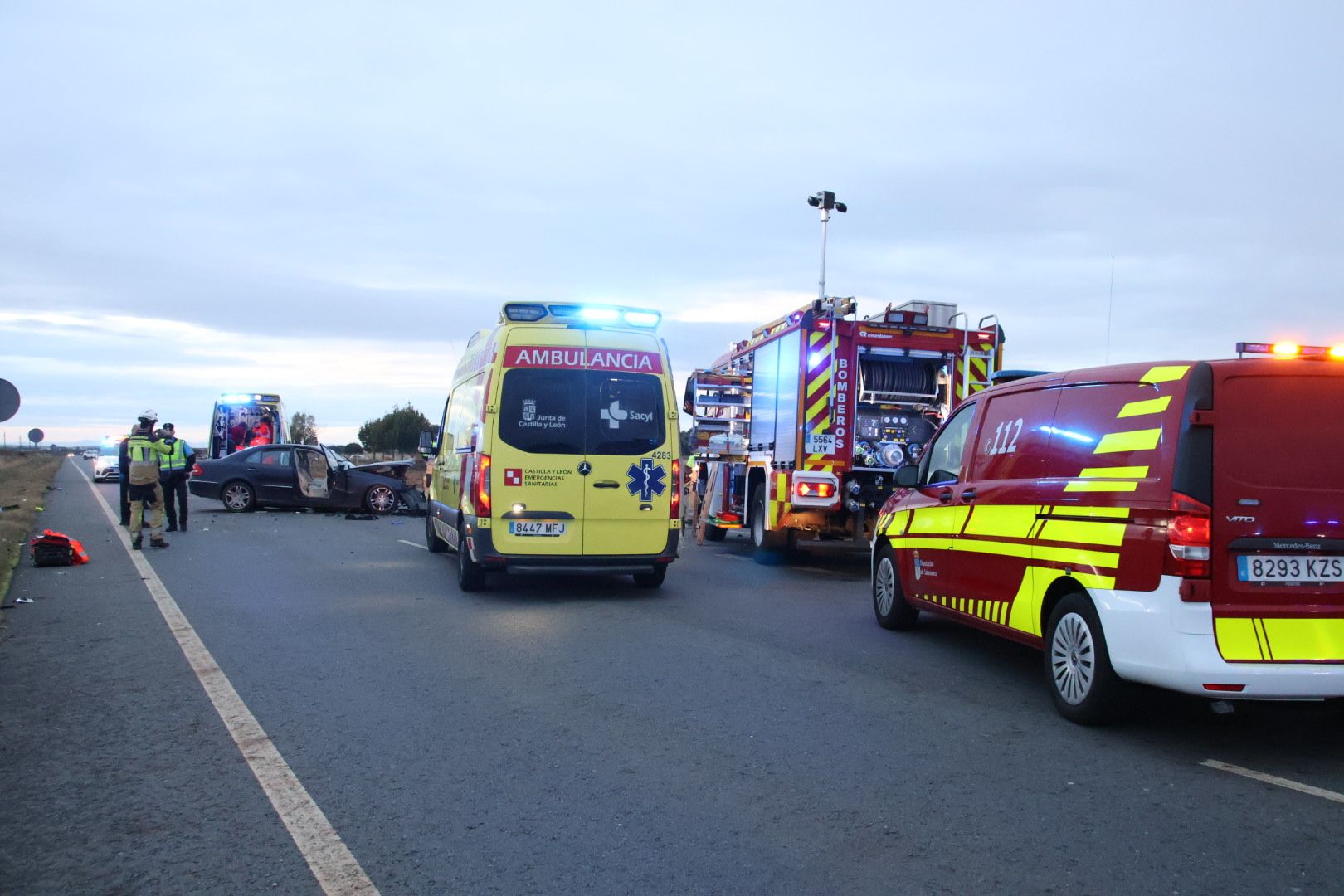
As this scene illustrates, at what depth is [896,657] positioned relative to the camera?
295 inches

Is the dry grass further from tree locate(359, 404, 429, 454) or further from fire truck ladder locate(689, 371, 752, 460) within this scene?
tree locate(359, 404, 429, 454)

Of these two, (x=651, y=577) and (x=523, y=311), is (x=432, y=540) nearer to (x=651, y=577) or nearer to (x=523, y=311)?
(x=651, y=577)

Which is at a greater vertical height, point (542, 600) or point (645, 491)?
point (645, 491)

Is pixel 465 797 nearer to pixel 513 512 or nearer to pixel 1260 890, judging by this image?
pixel 1260 890

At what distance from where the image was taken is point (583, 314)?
1052 centimetres

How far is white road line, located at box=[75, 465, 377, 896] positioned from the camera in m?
3.65

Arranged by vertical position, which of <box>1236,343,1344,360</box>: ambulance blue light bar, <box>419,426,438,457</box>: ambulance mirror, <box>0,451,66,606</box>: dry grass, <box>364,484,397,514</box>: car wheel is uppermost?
<box>1236,343,1344,360</box>: ambulance blue light bar

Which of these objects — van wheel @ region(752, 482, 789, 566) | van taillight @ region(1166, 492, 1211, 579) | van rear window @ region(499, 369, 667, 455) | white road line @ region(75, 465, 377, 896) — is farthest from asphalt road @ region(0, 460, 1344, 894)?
van wheel @ region(752, 482, 789, 566)

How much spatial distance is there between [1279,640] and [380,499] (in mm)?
19147

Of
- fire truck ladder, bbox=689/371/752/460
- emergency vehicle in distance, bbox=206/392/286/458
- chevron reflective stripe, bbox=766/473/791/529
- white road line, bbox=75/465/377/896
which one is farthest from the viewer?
emergency vehicle in distance, bbox=206/392/286/458

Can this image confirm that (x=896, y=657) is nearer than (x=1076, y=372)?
No

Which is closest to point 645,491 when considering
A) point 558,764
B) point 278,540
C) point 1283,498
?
point 558,764

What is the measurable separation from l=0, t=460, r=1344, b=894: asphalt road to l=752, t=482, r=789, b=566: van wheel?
419 centimetres

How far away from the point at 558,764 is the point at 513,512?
515 cm
